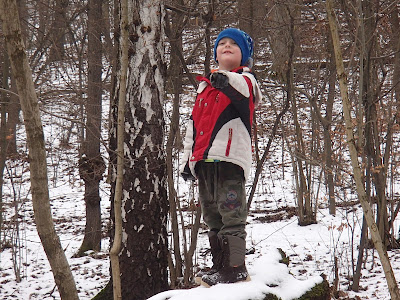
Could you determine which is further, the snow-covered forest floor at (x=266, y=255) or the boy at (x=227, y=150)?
the snow-covered forest floor at (x=266, y=255)

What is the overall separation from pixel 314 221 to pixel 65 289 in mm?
4838

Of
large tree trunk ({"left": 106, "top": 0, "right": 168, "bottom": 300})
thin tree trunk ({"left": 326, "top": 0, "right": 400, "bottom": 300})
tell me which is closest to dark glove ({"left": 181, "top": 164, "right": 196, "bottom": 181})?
large tree trunk ({"left": 106, "top": 0, "right": 168, "bottom": 300})

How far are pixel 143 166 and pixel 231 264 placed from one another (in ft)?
4.69

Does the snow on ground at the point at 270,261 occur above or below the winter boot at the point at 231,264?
below

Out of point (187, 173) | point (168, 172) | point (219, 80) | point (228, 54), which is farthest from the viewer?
point (168, 172)

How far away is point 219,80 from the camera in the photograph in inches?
97.7

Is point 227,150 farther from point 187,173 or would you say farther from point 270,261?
point 270,261

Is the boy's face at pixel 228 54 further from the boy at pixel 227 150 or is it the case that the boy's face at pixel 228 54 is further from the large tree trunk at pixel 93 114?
the large tree trunk at pixel 93 114

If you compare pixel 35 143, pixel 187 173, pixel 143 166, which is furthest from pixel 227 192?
pixel 143 166

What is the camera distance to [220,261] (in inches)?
110

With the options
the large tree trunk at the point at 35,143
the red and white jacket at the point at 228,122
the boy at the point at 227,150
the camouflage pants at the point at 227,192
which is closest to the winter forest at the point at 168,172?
the large tree trunk at the point at 35,143

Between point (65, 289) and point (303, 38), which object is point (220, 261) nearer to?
point (65, 289)

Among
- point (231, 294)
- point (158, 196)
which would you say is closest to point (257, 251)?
point (158, 196)

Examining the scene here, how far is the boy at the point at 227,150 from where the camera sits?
104 inches
